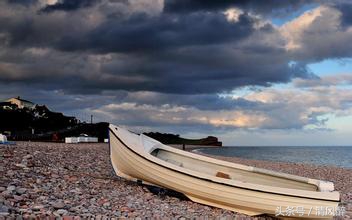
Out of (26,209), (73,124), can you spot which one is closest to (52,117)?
(73,124)

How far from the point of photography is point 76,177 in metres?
14.6

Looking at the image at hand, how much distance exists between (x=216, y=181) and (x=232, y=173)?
228 centimetres

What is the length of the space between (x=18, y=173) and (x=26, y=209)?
4.41 metres

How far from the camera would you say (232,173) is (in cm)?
1426

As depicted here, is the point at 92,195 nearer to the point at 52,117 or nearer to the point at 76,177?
the point at 76,177

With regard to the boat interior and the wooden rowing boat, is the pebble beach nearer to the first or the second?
the wooden rowing boat

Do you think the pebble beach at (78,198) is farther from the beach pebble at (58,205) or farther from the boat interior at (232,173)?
the boat interior at (232,173)

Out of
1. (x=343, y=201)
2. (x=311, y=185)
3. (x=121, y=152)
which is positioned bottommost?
(x=343, y=201)

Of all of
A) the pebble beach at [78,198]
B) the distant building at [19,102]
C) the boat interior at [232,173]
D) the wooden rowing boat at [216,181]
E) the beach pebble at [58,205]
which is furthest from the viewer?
the distant building at [19,102]

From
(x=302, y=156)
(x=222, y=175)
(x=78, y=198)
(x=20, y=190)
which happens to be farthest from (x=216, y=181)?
(x=302, y=156)

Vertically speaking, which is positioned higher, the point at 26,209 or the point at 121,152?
the point at 121,152

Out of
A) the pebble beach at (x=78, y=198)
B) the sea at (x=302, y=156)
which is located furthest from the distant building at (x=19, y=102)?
the pebble beach at (x=78, y=198)

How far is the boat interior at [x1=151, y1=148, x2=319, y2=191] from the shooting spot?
44.9ft

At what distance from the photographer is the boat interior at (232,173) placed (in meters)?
13.7
